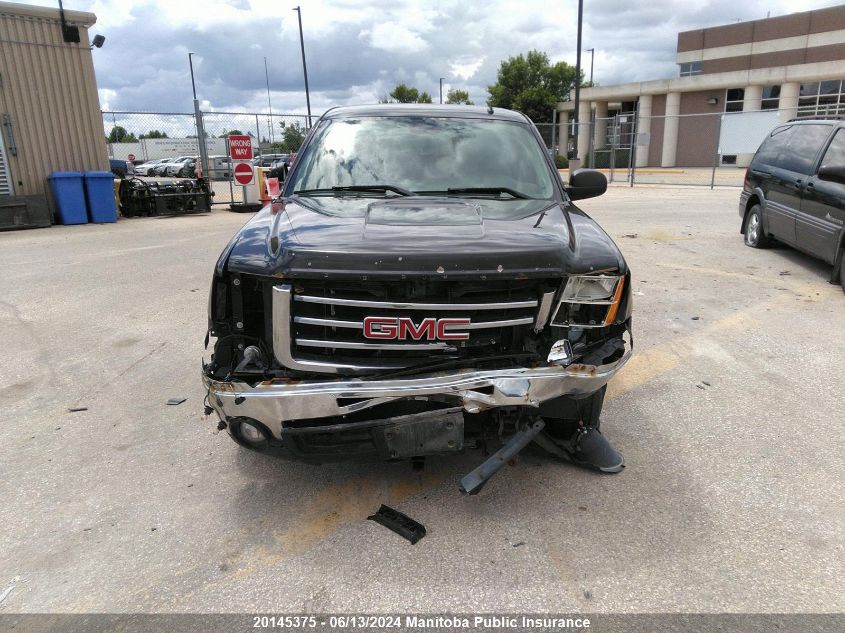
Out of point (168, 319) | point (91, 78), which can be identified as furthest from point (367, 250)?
point (91, 78)

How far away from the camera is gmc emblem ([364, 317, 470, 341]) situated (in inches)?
106

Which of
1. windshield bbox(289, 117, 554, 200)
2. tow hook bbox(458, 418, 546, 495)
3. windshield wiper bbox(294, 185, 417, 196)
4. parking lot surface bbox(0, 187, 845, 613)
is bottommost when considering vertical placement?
parking lot surface bbox(0, 187, 845, 613)

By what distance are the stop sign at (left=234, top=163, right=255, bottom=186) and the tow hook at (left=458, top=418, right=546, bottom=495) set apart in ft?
45.8

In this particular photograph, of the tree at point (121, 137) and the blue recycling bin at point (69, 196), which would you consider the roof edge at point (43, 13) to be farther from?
the tree at point (121, 137)

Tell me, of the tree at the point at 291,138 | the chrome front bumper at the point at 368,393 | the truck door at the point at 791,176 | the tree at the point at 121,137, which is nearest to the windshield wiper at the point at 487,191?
the chrome front bumper at the point at 368,393

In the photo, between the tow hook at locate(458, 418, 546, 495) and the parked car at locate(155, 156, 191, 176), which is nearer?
the tow hook at locate(458, 418, 546, 495)

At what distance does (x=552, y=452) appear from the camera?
11.0 ft

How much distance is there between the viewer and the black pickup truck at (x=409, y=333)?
2.62 meters

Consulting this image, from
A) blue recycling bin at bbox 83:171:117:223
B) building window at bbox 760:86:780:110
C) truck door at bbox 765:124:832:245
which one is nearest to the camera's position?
truck door at bbox 765:124:832:245

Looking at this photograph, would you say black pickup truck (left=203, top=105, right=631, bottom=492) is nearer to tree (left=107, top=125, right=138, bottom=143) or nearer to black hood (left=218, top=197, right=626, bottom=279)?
black hood (left=218, top=197, right=626, bottom=279)

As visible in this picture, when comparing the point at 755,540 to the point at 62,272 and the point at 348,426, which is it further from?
the point at 62,272

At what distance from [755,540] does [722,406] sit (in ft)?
4.95

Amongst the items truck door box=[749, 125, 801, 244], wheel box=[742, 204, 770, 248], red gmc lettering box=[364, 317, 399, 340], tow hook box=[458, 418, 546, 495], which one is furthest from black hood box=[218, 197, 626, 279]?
wheel box=[742, 204, 770, 248]

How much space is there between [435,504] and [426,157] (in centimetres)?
219
